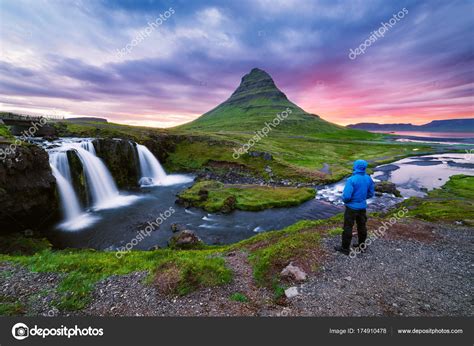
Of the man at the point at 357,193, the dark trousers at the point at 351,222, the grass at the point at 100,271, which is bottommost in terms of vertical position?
the grass at the point at 100,271

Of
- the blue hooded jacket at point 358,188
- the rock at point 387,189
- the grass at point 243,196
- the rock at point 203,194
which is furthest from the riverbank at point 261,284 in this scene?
the rock at point 387,189

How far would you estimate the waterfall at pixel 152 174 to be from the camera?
4397 cm

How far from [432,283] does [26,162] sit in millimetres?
31142

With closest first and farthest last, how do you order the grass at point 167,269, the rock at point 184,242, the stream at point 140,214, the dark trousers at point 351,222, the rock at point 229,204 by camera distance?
the grass at point 167,269 < the dark trousers at point 351,222 < the rock at point 184,242 < the stream at point 140,214 < the rock at point 229,204

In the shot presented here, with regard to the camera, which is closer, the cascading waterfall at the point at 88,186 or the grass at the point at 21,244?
the grass at the point at 21,244

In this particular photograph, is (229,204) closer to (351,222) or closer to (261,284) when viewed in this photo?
(351,222)

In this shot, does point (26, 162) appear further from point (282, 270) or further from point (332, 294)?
point (332, 294)

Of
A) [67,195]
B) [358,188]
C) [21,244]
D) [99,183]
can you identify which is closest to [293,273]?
[358,188]

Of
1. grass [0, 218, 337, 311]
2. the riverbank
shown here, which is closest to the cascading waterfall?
grass [0, 218, 337, 311]

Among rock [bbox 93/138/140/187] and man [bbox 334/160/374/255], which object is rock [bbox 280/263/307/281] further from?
rock [bbox 93/138/140/187]

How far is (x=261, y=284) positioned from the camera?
8.18 metres

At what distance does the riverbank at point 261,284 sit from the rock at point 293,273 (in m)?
0.15

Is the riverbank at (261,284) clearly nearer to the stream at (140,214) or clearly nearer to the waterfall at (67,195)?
the stream at (140,214)

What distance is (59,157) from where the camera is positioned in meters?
28.5
